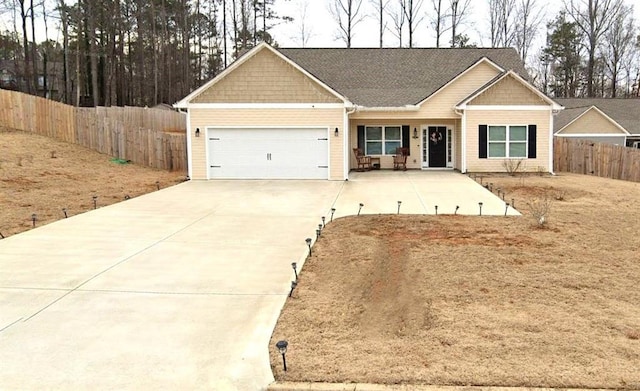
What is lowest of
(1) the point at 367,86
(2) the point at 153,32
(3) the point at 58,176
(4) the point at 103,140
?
(3) the point at 58,176

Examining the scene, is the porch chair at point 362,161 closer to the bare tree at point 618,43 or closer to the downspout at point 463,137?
the downspout at point 463,137

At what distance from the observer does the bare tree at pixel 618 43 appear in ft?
130

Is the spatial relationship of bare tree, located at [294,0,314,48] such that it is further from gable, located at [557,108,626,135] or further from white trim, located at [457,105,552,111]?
white trim, located at [457,105,552,111]

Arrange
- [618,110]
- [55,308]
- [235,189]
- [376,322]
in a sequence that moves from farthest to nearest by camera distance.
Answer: [618,110], [235,189], [55,308], [376,322]

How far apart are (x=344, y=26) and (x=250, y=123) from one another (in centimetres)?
2305

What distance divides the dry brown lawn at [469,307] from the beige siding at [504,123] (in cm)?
984

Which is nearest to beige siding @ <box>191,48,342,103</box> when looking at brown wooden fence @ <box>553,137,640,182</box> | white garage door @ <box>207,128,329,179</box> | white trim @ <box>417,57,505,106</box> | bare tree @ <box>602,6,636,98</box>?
white garage door @ <box>207,128,329,179</box>

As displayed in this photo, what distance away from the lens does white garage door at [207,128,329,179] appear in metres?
17.2

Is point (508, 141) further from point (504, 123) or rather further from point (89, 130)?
point (89, 130)

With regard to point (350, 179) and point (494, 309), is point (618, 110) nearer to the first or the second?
point (350, 179)

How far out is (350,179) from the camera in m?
17.4

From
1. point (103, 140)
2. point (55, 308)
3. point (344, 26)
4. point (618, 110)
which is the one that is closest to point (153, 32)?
point (344, 26)

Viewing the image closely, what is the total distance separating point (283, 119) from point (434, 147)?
7139mm

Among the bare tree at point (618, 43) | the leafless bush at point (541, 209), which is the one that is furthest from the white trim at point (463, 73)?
the bare tree at point (618, 43)
